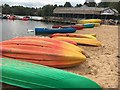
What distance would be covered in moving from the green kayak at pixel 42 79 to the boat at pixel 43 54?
1380mm

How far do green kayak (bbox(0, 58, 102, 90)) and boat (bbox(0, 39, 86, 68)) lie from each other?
1.38 meters

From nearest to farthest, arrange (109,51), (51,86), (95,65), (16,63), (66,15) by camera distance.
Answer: (51,86)
(16,63)
(95,65)
(109,51)
(66,15)

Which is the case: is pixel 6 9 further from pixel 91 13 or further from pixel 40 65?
pixel 40 65

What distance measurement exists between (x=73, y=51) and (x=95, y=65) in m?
0.89

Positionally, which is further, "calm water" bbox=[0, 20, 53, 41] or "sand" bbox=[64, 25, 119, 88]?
"calm water" bbox=[0, 20, 53, 41]

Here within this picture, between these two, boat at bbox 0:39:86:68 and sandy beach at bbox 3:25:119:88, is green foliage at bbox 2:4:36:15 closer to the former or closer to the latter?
sandy beach at bbox 3:25:119:88

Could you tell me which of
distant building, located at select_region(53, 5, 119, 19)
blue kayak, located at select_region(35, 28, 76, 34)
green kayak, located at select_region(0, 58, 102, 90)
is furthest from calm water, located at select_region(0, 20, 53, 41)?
green kayak, located at select_region(0, 58, 102, 90)

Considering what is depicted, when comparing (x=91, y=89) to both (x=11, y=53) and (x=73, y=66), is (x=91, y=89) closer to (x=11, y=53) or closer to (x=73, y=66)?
(x=73, y=66)

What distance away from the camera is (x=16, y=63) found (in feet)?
24.9

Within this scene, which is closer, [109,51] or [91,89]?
[91,89]

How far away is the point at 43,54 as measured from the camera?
27.7 feet

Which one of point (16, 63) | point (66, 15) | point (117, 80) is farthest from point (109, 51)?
point (66, 15)

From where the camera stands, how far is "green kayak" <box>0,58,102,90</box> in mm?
6496

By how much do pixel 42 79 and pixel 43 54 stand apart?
6.38 feet
